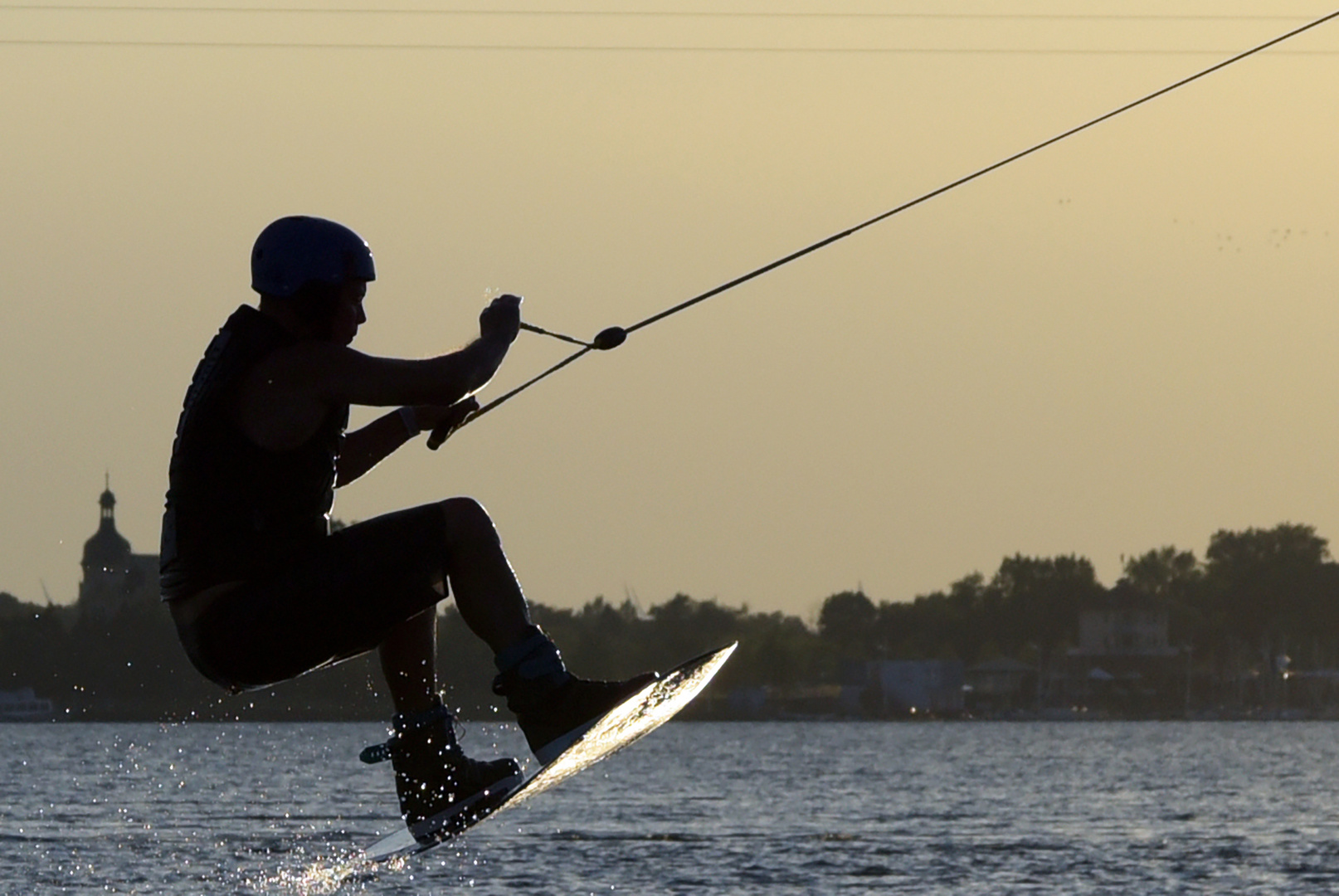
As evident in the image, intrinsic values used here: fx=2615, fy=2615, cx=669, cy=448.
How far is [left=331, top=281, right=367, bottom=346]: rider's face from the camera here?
9109 mm

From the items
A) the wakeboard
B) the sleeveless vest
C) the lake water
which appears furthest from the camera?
the lake water

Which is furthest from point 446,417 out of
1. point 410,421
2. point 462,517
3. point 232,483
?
point 232,483

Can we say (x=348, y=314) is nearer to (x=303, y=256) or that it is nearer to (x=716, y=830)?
(x=303, y=256)

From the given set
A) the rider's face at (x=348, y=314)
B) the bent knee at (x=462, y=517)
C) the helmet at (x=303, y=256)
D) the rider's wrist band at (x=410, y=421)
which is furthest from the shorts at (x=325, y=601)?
the rider's wrist band at (x=410, y=421)

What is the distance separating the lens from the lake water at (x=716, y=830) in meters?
48.5

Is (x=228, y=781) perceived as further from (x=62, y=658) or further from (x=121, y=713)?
(x=121, y=713)

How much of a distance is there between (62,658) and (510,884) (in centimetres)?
1238

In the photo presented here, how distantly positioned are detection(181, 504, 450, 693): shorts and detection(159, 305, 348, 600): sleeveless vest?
0.08 meters

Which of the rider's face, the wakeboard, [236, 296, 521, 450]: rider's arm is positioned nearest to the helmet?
the rider's face

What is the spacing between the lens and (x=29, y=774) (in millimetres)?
107875

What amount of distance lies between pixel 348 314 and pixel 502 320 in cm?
54

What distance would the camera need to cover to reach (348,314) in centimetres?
913

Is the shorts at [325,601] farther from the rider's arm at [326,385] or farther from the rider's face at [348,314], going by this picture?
the rider's face at [348,314]

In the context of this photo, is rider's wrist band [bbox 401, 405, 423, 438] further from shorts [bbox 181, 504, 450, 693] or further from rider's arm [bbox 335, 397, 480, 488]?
shorts [bbox 181, 504, 450, 693]
